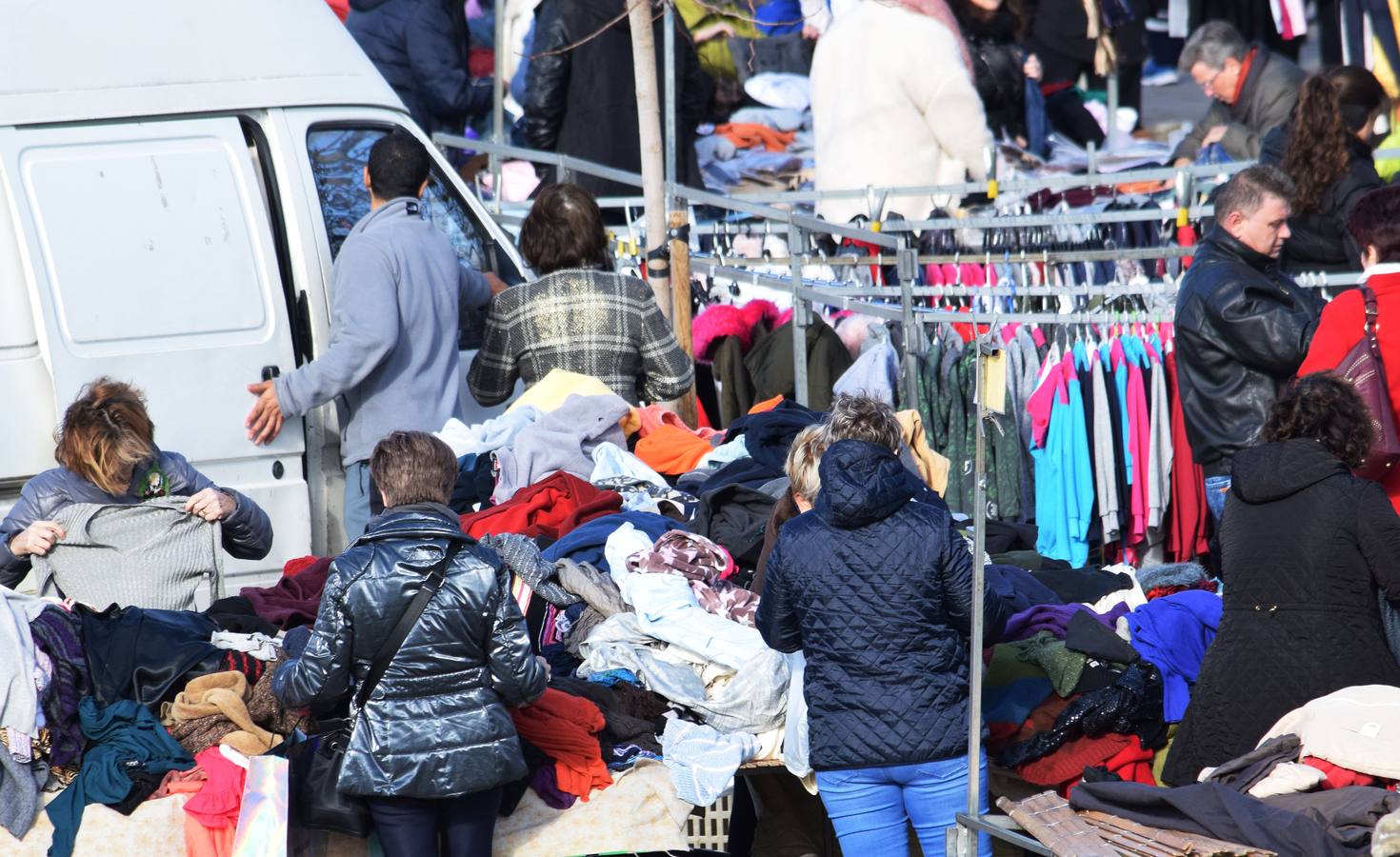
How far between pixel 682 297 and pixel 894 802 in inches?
143

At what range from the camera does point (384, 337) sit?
6746mm

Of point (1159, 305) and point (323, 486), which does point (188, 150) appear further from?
point (1159, 305)

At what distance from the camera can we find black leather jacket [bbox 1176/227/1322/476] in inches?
248

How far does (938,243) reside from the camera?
8820 millimetres

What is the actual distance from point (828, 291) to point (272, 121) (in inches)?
104

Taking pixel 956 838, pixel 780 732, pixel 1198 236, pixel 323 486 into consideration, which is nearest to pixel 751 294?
pixel 1198 236

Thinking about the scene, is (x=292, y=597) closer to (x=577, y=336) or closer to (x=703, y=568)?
(x=703, y=568)

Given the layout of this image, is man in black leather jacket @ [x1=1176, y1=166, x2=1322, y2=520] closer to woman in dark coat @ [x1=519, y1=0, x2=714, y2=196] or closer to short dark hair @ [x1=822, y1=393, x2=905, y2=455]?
short dark hair @ [x1=822, y1=393, x2=905, y2=455]

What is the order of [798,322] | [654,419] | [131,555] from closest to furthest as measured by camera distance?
[131,555] < [654,419] < [798,322]

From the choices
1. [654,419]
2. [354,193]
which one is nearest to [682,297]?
[654,419]

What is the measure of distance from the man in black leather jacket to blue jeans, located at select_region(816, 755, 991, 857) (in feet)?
6.12

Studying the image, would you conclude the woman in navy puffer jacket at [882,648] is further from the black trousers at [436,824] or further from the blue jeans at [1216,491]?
the blue jeans at [1216,491]

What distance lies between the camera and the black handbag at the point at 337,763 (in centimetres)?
480

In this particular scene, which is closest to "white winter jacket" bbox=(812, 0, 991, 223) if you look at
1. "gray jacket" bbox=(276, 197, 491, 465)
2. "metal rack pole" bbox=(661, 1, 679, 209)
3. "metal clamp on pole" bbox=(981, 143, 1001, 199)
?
"metal clamp on pole" bbox=(981, 143, 1001, 199)
